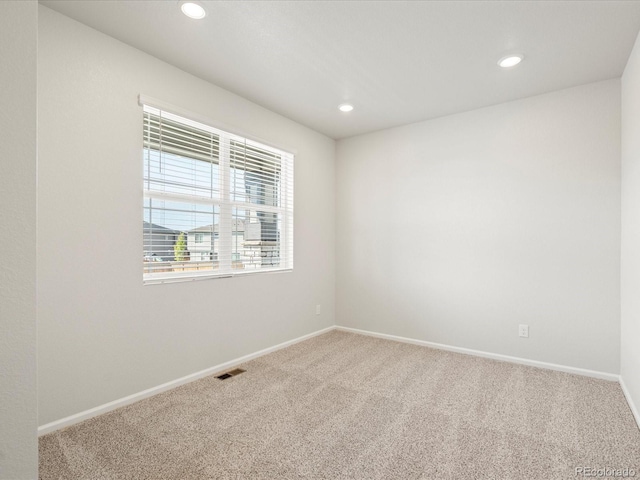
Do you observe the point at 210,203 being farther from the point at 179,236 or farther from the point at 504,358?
the point at 504,358

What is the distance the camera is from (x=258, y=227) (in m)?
3.49

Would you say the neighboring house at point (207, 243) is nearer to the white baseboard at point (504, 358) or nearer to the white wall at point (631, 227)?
the white baseboard at point (504, 358)

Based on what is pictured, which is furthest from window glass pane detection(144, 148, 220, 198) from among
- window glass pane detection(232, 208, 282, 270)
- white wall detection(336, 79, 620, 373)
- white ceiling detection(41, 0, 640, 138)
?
white wall detection(336, 79, 620, 373)

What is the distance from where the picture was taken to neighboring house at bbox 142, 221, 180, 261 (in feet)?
8.29

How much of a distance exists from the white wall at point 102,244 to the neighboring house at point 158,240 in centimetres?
8

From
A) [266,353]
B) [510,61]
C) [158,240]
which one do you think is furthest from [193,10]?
[266,353]

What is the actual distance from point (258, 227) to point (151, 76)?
5.22 feet

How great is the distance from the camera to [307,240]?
4.03m

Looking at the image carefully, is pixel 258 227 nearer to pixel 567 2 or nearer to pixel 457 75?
pixel 457 75

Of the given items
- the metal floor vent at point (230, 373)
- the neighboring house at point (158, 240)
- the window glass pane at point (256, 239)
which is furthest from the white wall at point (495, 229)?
the neighboring house at point (158, 240)

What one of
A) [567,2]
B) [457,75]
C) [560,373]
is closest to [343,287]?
[560,373]

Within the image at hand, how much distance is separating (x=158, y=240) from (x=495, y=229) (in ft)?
10.1

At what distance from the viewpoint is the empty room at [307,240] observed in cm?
180

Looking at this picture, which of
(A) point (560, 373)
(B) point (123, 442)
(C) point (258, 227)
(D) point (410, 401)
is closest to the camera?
(B) point (123, 442)
